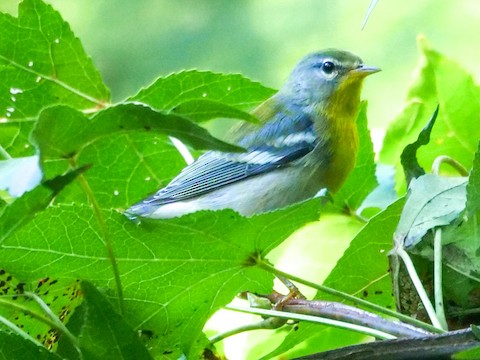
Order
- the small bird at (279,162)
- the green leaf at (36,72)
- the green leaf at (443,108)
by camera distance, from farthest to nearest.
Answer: the small bird at (279,162), the green leaf at (443,108), the green leaf at (36,72)

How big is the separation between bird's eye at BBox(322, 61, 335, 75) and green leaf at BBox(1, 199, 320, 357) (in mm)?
1337

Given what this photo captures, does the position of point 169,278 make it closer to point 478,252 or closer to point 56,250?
point 56,250

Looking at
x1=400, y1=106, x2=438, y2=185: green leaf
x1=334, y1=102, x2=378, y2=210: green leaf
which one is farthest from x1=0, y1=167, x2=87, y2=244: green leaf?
x1=334, y1=102, x2=378, y2=210: green leaf

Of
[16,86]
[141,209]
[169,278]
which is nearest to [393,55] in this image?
[141,209]

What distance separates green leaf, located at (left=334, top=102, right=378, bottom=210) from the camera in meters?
1.33

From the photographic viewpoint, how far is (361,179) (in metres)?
1.34

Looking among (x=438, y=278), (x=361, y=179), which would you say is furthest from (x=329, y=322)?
(x=361, y=179)

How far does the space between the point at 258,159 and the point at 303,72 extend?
469mm

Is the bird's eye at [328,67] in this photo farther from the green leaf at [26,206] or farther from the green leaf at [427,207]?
the green leaf at [26,206]

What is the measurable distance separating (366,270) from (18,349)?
18.5 inches

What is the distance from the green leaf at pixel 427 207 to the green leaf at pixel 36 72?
568 mm

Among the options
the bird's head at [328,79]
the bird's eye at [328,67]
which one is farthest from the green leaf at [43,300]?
the bird's eye at [328,67]

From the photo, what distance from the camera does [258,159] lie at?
192 centimetres

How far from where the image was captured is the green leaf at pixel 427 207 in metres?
0.96
